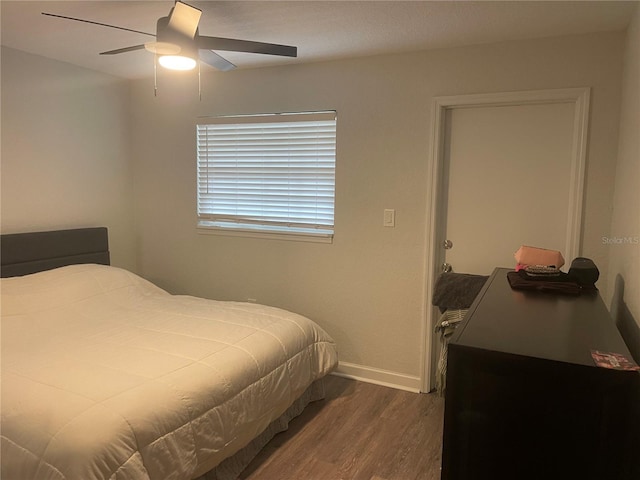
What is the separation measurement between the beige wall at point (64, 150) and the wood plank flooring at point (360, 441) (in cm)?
241

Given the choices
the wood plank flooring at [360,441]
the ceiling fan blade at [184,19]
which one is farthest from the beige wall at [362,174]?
the ceiling fan blade at [184,19]

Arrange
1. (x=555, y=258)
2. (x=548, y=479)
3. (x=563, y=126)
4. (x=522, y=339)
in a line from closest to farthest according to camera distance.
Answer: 1. (x=548, y=479)
2. (x=522, y=339)
3. (x=555, y=258)
4. (x=563, y=126)

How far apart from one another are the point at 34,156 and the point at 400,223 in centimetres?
272

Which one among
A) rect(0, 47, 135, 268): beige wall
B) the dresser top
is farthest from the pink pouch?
rect(0, 47, 135, 268): beige wall

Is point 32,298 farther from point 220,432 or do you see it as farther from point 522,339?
point 522,339

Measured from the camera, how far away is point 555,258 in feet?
7.77

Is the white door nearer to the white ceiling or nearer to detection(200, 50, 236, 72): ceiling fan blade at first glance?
the white ceiling

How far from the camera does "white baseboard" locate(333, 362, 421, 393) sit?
3.44 meters

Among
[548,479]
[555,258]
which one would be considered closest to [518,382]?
[548,479]

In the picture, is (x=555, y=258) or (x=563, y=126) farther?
(x=563, y=126)

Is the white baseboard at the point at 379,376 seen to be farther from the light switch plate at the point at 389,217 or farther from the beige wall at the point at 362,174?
the light switch plate at the point at 389,217

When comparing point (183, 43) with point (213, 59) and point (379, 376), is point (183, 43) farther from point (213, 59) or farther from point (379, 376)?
point (379, 376)

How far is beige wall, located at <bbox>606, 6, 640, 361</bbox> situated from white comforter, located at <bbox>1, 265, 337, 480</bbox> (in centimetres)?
167

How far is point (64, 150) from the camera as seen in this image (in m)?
3.71
